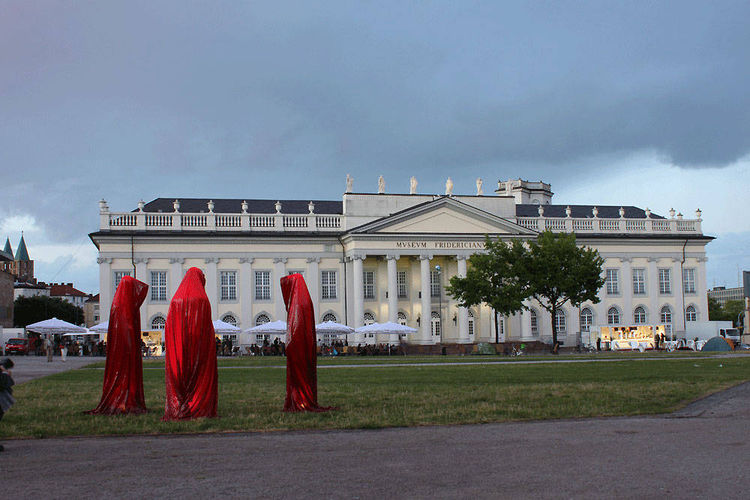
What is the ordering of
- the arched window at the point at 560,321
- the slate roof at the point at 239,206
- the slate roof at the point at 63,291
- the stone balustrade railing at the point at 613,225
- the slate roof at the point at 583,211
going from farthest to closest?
the slate roof at the point at 63,291 → the slate roof at the point at 583,211 → the stone balustrade railing at the point at 613,225 → the arched window at the point at 560,321 → the slate roof at the point at 239,206

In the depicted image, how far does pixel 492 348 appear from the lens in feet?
194

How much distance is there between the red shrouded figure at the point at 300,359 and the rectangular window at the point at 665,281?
214 feet

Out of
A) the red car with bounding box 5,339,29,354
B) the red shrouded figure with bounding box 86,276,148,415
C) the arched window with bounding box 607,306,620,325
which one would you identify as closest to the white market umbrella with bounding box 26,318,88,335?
the red car with bounding box 5,339,29,354

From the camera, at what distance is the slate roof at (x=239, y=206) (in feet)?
237

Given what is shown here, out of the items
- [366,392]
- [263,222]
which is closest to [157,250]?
[263,222]

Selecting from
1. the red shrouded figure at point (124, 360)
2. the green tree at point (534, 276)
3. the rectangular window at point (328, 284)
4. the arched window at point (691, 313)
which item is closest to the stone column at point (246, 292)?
the rectangular window at point (328, 284)

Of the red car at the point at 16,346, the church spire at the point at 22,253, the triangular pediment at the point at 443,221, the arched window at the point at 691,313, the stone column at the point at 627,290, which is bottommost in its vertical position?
the red car at the point at 16,346

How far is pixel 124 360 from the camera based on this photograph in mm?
17453

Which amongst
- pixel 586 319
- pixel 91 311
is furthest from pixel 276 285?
pixel 91 311

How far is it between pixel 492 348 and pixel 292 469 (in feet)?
163

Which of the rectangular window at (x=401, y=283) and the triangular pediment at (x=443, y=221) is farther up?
the triangular pediment at (x=443, y=221)

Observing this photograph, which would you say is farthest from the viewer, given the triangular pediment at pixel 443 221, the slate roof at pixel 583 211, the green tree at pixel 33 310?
the green tree at pixel 33 310

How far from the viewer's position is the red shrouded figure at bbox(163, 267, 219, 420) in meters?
15.8

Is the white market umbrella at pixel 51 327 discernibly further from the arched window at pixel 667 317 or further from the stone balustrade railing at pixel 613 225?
the arched window at pixel 667 317
